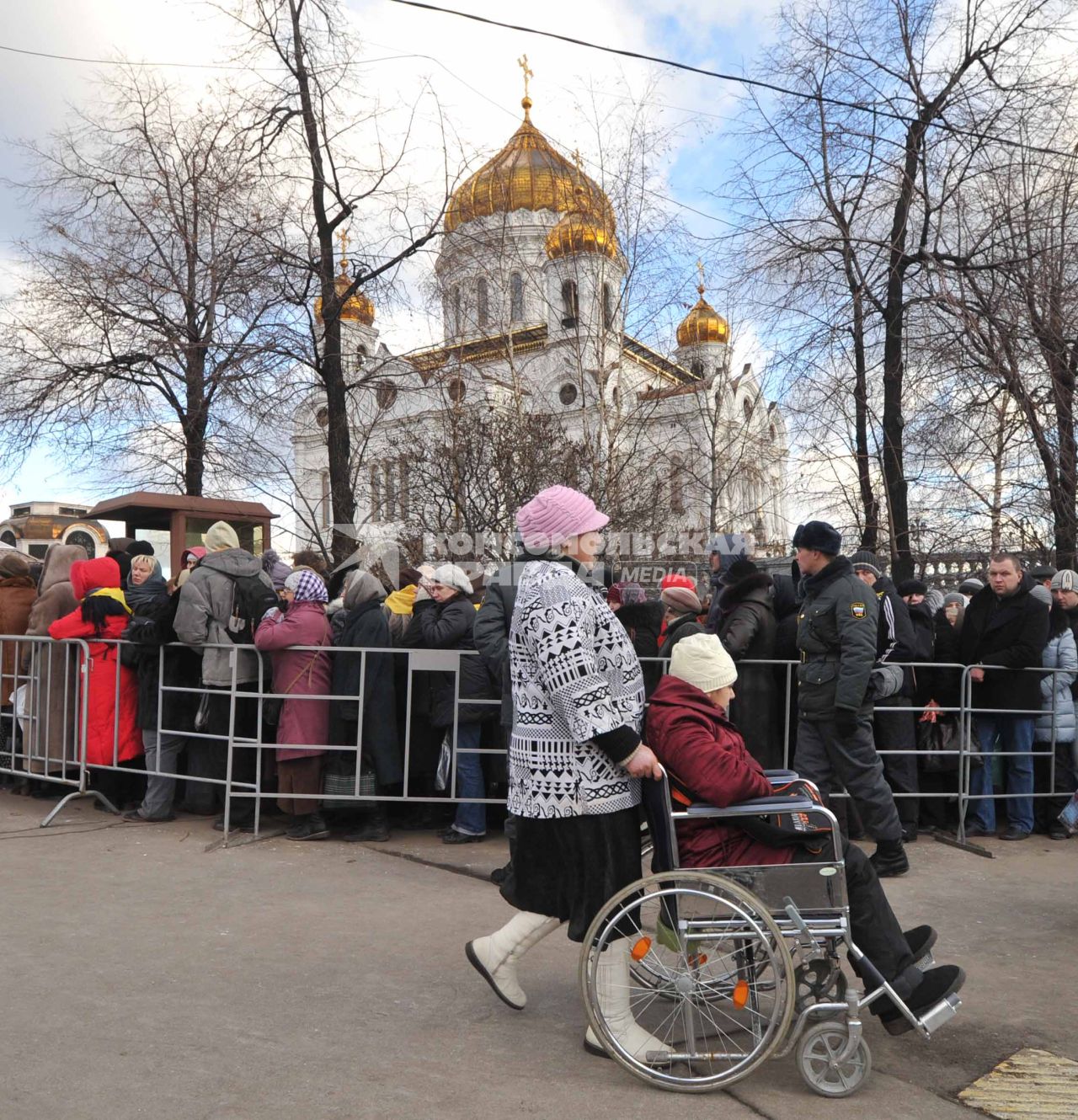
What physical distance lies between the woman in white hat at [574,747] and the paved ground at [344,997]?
419mm

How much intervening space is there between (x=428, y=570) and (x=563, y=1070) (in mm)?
4017

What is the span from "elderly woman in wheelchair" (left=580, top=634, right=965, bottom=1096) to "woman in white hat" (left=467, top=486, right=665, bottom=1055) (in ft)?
0.30

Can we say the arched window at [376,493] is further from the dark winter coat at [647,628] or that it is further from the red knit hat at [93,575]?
the dark winter coat at [647,628]

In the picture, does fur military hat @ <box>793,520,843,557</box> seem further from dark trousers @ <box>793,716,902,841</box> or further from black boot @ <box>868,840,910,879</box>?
black boot @ <box>868,840,910,879</box>

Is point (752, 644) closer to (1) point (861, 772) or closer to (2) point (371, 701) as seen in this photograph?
(1) point (861, 772)

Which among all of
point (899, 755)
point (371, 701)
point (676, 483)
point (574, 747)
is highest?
point (676, 483)

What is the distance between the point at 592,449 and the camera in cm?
1509

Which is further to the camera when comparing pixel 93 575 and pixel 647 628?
pixel 93 575

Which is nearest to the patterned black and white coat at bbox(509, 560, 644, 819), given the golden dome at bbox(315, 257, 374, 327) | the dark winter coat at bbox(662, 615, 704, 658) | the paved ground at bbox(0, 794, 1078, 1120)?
the paved ground at bbox(0, 794, 1078, 1120)

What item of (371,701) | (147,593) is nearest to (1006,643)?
(371,701)

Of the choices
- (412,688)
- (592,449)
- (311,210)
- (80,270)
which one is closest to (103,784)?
(412,688)

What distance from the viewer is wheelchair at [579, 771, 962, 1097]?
131 inches

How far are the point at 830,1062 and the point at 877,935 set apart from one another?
Answer: 1.39 ft

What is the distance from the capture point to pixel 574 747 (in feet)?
12.0
